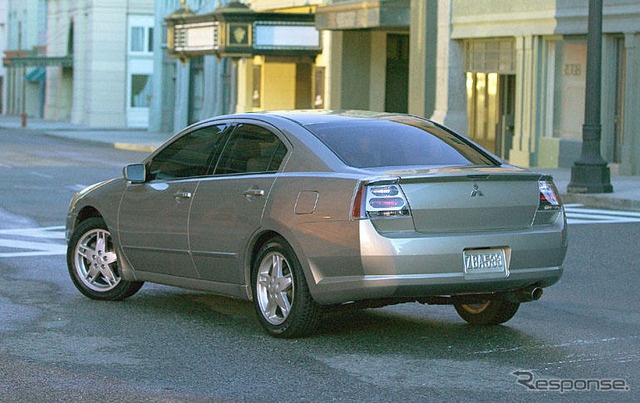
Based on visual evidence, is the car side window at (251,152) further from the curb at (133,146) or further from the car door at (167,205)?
the curb at (133,146)

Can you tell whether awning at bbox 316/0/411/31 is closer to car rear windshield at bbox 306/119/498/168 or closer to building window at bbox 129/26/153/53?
car rear windshield at bbox 306/119/498/168

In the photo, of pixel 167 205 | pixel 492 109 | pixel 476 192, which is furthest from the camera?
pixel 492 109

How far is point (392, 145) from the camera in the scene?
26.9 feet

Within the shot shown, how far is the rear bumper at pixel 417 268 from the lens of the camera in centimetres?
735

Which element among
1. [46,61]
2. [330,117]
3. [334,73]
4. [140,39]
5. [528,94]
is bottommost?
[330,117]

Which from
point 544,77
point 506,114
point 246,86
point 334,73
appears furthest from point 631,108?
point 246,86

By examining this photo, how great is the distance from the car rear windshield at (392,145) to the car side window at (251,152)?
0.99 feet

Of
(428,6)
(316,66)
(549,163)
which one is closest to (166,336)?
(549,163)

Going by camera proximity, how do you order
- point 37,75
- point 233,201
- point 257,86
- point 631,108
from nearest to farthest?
1. point 233,201
2. point 631,108
3. point 257,86
4. point 37,75

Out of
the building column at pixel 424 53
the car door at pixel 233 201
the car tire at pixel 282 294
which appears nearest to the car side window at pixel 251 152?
the car door at pixel 233 201

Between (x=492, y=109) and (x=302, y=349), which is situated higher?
(x=492, y=109)

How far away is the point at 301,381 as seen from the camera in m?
6.68

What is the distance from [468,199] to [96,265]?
347 centimetres

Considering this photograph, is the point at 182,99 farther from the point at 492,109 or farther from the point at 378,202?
the point at 378,202
